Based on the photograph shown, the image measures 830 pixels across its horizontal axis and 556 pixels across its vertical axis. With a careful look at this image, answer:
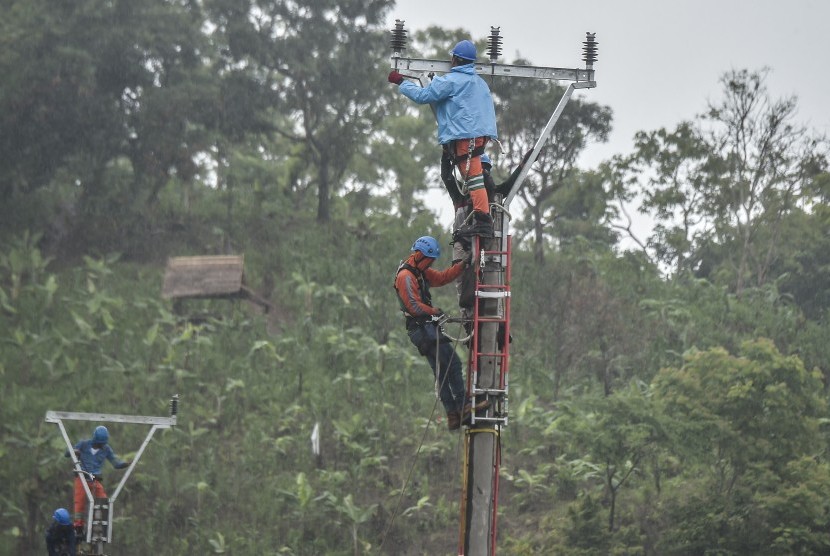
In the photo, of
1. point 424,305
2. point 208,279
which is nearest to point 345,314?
point 208,279

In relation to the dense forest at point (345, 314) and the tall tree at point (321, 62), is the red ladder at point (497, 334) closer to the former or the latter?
the dense forest at point (345, 314)

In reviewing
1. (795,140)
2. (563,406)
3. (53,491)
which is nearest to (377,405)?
(563,406)

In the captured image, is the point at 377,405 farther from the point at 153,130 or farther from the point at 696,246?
the point at 696,246

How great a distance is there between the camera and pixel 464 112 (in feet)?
36.7

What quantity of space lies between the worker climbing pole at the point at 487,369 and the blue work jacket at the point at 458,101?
19cm

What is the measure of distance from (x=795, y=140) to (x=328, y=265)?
12568 millimetres

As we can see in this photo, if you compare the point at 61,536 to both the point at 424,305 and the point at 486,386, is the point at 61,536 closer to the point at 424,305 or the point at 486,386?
the point at 424,305

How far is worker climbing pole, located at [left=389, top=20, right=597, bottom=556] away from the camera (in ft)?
34.4

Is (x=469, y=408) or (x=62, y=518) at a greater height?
(x=469, y=408)

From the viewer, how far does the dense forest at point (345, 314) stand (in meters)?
22.4

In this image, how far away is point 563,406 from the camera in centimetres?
2672

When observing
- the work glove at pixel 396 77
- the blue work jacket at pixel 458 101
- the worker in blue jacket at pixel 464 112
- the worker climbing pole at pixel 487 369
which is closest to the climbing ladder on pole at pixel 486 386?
the worker climbing pole at pixel 487 369

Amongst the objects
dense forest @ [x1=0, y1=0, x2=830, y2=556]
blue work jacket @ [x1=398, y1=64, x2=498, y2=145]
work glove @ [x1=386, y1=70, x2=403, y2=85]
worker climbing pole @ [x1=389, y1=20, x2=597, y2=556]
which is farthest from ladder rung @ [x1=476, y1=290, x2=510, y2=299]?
dense forest @ [x1=0, y1=0, x2=830, y2=556]

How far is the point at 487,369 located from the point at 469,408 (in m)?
0.35
